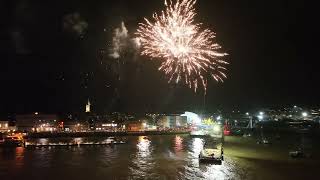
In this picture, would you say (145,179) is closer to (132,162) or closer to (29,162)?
(132,162)

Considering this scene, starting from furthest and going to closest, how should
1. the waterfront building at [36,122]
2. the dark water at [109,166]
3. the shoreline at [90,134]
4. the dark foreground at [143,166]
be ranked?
the waterfront building at [36,122]
the shoreline at [90,134]
the dark foreground at [143,166]
the dark water at [109,166]

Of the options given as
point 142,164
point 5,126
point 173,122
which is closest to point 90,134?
point 5,126

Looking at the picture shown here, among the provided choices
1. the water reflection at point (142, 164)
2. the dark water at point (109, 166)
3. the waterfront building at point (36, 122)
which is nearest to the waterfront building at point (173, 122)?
the waterfront building at point (36, 122)

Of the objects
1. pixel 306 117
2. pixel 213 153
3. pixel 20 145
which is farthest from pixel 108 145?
pixel 306 117

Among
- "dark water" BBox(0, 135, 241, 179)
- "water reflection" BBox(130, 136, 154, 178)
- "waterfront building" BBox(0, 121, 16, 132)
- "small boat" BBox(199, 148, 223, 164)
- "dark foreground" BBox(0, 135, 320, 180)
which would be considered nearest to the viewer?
"dark water" BBox(0, 135, 241, 179)

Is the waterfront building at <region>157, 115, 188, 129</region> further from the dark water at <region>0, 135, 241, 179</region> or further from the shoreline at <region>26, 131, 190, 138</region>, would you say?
the dark water at <region>0, 135, 241, 179</region>

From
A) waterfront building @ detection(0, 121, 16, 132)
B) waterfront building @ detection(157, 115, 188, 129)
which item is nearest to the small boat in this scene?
waterfront building @ detection(0, 121, 16, 132)

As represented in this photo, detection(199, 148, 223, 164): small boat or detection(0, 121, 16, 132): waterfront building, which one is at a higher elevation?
detection(0, 121, 16, 132): waterfront building

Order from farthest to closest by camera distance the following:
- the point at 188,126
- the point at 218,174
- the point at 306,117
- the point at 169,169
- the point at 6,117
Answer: the point at 306,117 → the point at 188,126 → the point at 6,117 → the point at 169,169 → the point at 218,174

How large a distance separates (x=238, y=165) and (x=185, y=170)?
587 cm

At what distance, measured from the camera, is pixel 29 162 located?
35.5 metres

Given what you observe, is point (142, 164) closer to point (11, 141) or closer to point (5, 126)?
point (11, 141)

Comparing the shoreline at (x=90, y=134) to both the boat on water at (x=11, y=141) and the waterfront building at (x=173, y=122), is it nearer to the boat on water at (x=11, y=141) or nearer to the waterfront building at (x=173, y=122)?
the waterfront building at (x=173, y=122)

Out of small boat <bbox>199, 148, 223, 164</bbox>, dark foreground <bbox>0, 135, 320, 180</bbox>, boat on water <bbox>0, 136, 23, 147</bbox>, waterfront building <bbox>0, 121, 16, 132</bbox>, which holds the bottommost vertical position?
dark foreground <bbox>0, 135, 320, 180</bbox>
